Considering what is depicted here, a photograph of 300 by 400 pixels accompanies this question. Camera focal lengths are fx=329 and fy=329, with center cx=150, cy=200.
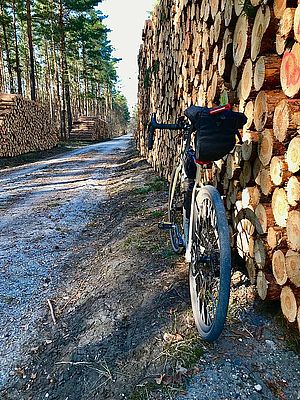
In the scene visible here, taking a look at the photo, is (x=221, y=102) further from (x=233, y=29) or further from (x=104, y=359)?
(x=104, y=359)

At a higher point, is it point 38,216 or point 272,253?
point 272,253

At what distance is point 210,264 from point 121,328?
0.95 m

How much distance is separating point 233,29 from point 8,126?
1423 centimetres

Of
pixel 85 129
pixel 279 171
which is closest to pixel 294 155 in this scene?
pixel 279 171

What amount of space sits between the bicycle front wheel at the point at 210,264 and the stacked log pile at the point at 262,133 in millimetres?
400

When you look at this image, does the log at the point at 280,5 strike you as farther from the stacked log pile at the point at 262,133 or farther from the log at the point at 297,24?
the log at the point at 297,24

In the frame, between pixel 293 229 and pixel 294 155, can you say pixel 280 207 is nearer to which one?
pixel 293 229

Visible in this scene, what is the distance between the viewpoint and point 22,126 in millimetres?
16719

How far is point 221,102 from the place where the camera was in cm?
327

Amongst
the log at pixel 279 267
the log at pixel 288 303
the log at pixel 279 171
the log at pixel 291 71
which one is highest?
the log at pixel 291 71

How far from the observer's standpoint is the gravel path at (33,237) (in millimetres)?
3037

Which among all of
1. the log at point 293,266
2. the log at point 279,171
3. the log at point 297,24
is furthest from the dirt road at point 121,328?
the log at point 297,24

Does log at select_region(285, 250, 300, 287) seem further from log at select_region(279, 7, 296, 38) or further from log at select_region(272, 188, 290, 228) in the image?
log at select_region(279, 7, 296, 38)

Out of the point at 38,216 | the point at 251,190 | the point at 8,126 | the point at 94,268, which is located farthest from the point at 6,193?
the point at 8,126
